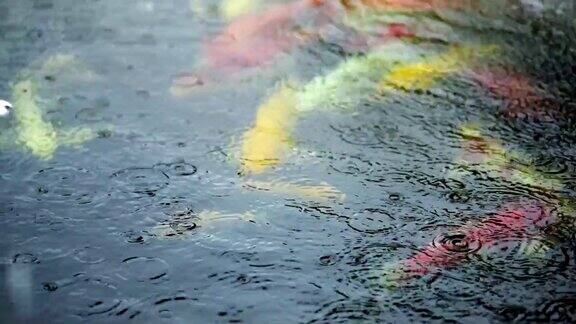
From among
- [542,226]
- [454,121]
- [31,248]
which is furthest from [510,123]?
[31,248]

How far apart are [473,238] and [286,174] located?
3.40 ft

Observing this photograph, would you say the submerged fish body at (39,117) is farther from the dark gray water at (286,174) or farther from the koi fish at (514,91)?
the koi fish at (514,91)

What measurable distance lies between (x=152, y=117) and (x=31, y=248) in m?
1.32

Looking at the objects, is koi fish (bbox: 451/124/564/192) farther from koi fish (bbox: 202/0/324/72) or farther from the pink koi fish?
koi fish (bbox: 202/0/324/72)

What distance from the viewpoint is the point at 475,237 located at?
3.60 metres

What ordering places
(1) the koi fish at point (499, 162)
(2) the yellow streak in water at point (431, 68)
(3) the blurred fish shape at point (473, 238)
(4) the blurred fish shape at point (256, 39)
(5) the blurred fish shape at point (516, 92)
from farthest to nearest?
Answer: (4) the blurred fish shape at point (256, 39)
(2) the yellow streak in water at point (431, 68)
(5) the blurred fish shape at point (516, 92)
(1) the koi fish at point (499, 162)
(3) the blurred fish shape at point (473, 238)

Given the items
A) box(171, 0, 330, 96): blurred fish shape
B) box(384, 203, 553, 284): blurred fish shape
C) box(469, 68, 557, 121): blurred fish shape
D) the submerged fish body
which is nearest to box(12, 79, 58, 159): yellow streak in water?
the submerged fish body

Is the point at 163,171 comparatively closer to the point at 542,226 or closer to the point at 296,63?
the point at 296,63

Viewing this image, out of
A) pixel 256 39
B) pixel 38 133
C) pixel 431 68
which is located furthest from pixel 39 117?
pixel 431 68

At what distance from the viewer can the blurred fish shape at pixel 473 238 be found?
3402 millimetres

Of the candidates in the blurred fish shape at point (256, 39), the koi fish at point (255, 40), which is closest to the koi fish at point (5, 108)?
the blurred fish shape at point (256, 39)

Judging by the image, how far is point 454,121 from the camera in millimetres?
4527

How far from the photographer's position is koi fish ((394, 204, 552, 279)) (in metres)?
3.42

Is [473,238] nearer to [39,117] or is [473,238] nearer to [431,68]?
[431,68]
